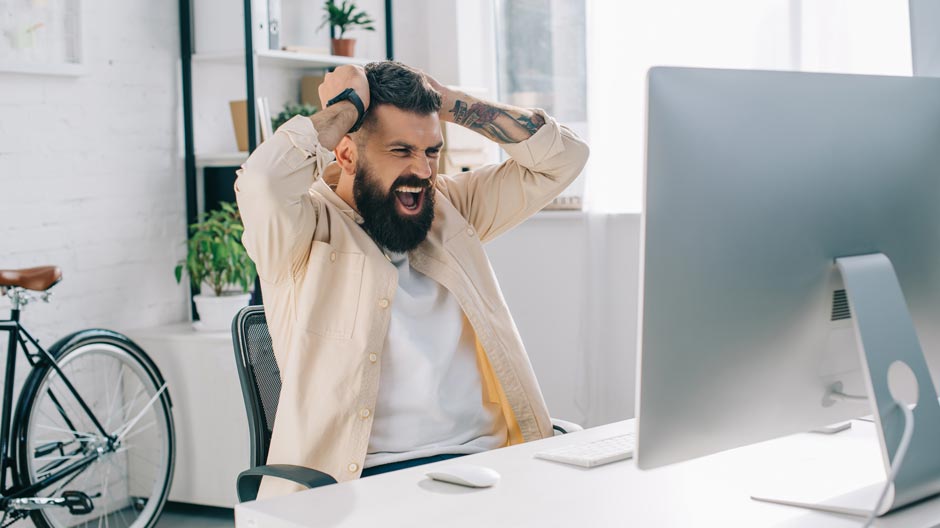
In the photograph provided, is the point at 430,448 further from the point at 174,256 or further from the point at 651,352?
the point at 174,256

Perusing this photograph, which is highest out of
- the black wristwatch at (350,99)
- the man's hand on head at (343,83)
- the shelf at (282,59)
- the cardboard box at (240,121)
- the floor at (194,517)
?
the shelf at (282,59)

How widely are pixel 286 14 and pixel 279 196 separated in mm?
2418

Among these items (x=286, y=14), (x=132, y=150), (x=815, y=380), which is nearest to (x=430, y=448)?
(x=815, y=380)

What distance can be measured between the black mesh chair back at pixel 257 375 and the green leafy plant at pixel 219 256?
1.55m

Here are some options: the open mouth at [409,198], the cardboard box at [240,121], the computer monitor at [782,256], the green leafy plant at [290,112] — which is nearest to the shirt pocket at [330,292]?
the open mouth at [409,198]

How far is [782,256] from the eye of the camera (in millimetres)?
1105

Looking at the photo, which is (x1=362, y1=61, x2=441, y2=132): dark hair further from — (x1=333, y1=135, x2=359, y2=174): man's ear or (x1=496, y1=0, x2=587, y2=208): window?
(x1=496, y1=0, x2=587, y2=208): window

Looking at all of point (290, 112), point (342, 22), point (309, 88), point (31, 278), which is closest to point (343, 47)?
point (342, 22)

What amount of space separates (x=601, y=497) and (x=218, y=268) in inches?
94.1

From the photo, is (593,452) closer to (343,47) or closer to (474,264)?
(474,264)

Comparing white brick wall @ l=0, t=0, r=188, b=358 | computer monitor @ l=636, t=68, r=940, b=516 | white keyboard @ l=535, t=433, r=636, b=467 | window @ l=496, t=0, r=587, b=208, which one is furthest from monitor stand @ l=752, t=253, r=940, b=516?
window @ l=496, t=0, r=587, b=208

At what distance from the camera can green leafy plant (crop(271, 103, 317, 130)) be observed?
3.75m

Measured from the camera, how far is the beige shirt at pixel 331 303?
1.75m

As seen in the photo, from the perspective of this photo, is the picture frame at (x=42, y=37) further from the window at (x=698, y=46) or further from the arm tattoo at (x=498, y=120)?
the window at (x=698, y=46)
